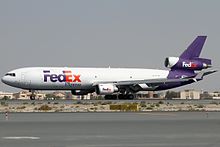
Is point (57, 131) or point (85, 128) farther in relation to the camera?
point (85, 128)

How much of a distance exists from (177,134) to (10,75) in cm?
4893

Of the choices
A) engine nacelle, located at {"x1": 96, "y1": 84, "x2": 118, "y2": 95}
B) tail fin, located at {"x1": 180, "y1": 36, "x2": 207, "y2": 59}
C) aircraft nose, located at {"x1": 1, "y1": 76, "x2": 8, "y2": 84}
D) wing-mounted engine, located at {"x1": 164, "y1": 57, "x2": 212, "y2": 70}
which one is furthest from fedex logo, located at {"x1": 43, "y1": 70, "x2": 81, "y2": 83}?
tail fin, located at {"x1": 180, "y1": 36, "x2": 207, "y2": 59}

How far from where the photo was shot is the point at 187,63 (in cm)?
7506

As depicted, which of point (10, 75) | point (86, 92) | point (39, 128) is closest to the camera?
point (39, 128)

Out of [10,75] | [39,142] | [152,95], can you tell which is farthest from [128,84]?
[39,142]

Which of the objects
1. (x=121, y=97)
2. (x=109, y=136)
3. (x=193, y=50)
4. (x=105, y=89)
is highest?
(x=193, y=50)

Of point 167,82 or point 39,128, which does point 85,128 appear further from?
point 167,82

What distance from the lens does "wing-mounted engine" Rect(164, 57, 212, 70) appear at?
245 ft

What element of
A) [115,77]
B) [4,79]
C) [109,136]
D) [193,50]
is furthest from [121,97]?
[109,136]

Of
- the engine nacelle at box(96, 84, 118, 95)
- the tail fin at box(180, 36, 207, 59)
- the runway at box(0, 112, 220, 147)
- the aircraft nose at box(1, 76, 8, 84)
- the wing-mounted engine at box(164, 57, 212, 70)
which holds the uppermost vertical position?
the tail fin at box(180, 36, 207, 59)

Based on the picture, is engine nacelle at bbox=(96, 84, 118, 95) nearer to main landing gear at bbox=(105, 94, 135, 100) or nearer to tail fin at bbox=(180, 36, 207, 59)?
main landing gear at bbox=(105, 94, 135, 100)

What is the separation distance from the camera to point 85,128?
75.3ft

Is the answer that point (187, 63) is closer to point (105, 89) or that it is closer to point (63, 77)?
point (105, 89)

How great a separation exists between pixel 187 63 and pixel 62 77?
18908 millimetres
